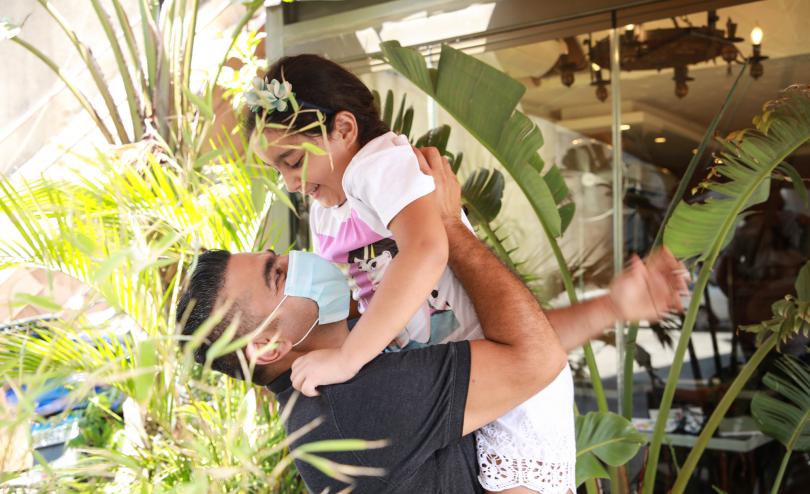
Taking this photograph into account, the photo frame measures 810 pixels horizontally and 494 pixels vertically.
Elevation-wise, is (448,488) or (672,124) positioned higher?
(672,124)

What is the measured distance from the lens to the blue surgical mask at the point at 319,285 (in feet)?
4.80

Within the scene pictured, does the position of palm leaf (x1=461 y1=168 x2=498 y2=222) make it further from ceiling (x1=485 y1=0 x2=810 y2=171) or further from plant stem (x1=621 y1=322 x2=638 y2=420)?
ceiling (x1=485 y1=0 x2=810 y2=171)

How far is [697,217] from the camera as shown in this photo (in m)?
2.56

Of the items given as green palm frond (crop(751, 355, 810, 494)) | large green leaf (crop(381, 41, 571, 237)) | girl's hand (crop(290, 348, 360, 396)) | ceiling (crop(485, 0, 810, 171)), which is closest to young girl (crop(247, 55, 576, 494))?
girl's hand (crop(290, 348, 360, 396))

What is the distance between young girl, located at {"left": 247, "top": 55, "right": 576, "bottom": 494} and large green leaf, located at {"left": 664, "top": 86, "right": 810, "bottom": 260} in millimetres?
1155

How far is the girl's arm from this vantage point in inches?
52.1

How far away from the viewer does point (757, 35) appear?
3584mm

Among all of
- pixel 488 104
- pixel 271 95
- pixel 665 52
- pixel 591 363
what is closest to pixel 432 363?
pixel 271 95

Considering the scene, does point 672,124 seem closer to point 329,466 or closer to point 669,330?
point 669,330

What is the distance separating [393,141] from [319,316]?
0.42 meters

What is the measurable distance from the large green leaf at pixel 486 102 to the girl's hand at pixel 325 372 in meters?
1.33

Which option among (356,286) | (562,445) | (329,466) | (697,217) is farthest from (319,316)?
(697,217)

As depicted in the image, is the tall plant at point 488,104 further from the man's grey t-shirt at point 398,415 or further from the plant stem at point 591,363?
the man's grey t-shirt at point 398,415

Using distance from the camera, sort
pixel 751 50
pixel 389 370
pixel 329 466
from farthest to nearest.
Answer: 1. pixel 751 50
2. pixel 389 370
3. pixel 329 466
